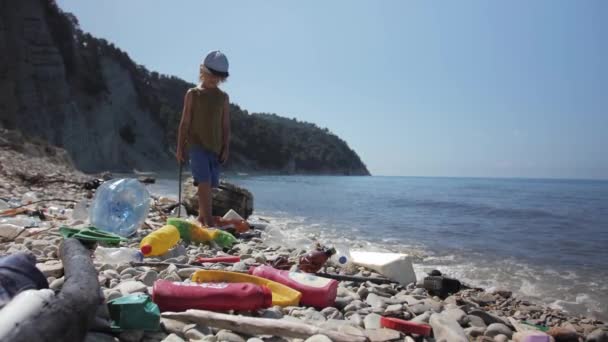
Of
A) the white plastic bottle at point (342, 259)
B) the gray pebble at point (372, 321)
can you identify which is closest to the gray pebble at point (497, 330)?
the gray pebble at point (372, 321)

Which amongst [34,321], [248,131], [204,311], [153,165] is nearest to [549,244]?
[204,311]

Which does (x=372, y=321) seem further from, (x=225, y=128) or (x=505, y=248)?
(x=505, y=248)

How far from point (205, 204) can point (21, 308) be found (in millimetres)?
3959

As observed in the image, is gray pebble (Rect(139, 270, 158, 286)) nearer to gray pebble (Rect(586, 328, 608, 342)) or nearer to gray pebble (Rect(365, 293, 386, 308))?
gray pebble (Rect(365, 293, 386, 308))

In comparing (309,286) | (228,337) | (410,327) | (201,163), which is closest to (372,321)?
(410,327)

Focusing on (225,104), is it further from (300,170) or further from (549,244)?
(300,170)

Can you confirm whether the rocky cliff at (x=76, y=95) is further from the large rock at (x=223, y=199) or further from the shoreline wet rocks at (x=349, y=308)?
the shoreline wet rocks at (x=349, y=308)

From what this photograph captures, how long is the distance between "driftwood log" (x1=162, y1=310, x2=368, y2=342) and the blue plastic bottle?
2775 mm

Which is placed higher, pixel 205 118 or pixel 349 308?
pixel 205 118

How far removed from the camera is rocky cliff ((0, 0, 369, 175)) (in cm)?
3138

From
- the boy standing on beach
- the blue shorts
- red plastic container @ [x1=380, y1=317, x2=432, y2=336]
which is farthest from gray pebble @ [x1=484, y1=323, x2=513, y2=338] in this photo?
the blue shorts

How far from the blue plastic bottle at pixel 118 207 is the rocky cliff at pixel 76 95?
2607 centimetres

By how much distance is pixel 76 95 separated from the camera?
39031mm

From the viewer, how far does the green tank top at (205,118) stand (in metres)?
5.25
